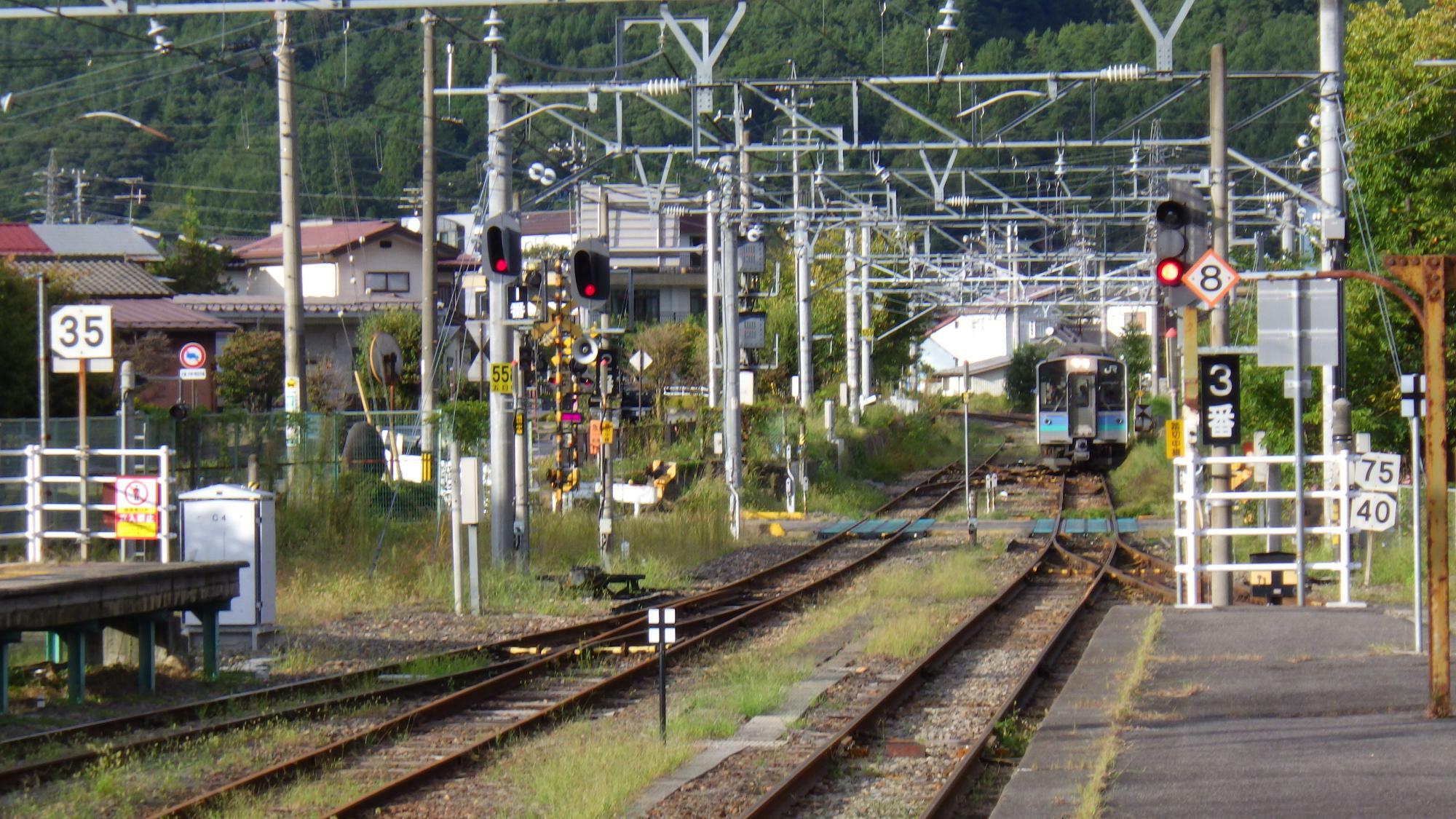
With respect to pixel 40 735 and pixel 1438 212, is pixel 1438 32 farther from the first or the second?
pixel 40 735

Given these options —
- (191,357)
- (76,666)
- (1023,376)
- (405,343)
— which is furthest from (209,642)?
(1023,376)

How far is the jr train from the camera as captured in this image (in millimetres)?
39062

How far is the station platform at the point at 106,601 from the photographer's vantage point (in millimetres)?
10430

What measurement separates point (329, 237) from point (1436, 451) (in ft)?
180

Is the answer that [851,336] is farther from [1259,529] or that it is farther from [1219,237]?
[1259,529]

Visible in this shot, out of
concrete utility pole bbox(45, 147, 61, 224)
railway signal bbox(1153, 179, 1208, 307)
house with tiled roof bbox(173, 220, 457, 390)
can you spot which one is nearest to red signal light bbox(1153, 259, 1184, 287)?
railway signal bbox(1153, 179, 1208, 307)

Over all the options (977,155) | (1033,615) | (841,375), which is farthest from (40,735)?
(977,155)

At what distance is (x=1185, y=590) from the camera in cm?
1591

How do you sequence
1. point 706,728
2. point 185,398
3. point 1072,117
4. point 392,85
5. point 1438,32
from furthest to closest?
point 1072,117 → point 392,85 → point 185,398 → point 1438,32 → point 706,728

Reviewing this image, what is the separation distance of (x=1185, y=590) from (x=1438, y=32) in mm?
10329

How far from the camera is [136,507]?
45.4 ft

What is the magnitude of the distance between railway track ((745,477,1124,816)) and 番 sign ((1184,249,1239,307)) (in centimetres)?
315

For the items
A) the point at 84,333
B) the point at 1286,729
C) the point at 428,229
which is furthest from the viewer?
the point at 428,229

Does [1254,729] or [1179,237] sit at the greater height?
[1179,237]
